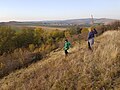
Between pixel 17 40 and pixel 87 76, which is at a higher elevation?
pixel 87 76

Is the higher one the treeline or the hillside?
the hillside

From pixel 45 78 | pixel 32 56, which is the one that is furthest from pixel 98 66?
pixel 32 56

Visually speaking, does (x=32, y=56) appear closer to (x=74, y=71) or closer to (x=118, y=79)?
(x=74, y=71)

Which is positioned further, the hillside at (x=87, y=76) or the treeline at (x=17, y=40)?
the treeline at (x=17, y=40)

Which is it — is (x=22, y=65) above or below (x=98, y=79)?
below

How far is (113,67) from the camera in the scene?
8016mm

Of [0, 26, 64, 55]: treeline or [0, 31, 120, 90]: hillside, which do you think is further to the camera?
[0, 26, 64, 55]: treeline

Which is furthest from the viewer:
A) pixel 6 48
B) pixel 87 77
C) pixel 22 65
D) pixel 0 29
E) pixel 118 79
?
pixel 0 29

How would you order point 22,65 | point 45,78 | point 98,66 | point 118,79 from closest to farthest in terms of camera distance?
point 118,79 → point 98,66 → point 45,78 → point 22,65

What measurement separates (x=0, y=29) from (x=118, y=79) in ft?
174

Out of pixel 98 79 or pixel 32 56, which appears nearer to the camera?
pixel 98 79

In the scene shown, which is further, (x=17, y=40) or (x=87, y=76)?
(x=17, y=40)

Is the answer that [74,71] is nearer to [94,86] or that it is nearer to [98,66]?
[98,66]

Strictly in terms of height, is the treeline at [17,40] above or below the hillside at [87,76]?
below
